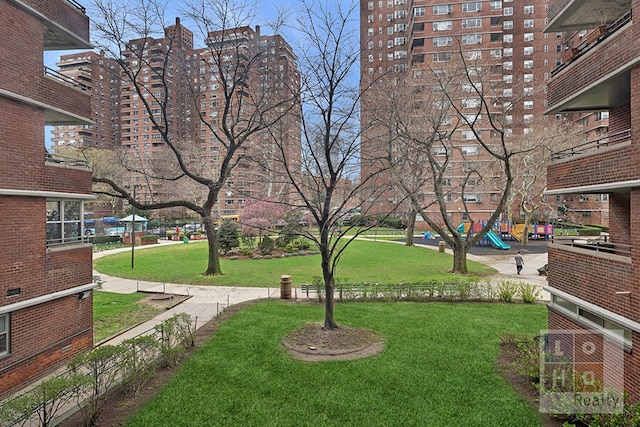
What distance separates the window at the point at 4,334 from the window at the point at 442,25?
59614 mm

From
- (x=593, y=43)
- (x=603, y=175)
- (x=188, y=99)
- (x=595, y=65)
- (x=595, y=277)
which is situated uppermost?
(x=188, y=99)

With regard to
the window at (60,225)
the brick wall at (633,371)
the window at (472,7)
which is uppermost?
the window at (472,7)

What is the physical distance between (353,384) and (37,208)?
796 cm

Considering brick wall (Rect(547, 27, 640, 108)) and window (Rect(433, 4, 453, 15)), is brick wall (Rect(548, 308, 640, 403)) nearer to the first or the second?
brick wall (Rect(547, 27, 640, 108))

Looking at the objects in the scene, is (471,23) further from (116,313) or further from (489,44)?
(116,313)

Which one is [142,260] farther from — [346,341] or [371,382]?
[371,382]

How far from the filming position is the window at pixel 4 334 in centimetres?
765

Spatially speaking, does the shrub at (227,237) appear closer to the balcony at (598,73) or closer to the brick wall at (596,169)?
the brick wall at (596,169)

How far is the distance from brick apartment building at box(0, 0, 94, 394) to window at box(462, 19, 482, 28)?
183 feet

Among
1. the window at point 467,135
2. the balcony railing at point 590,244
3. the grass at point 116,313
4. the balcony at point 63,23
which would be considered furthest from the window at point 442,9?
the grass at point 116,313

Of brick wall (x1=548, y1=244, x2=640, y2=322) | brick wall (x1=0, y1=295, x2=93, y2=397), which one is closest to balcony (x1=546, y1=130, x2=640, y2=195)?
brick wall (x1=548, y1=244, x2=640, y2=322)

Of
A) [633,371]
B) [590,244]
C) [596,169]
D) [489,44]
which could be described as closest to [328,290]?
[590,244]

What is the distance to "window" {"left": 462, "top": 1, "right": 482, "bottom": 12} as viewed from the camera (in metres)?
53.0

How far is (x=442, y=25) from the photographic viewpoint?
54.2 m
